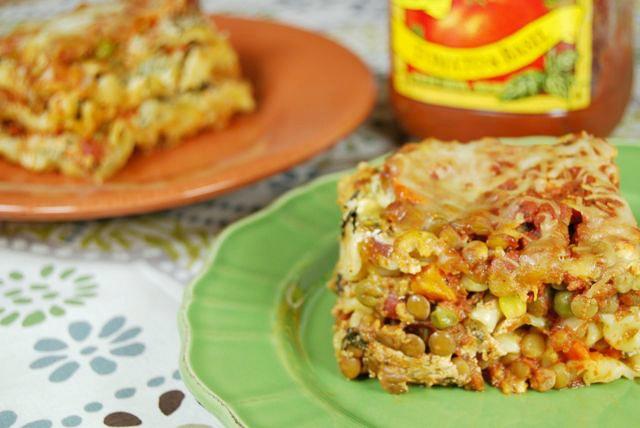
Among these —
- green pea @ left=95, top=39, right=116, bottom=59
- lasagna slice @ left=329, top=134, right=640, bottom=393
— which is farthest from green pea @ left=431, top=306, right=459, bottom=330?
green pea @ left=95, top=39, right=116, bottom=59

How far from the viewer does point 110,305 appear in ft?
5.48

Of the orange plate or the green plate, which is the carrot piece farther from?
the orange plate

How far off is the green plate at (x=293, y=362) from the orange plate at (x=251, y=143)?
0.66ft

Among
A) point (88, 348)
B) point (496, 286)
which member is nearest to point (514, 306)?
point (496, 286)

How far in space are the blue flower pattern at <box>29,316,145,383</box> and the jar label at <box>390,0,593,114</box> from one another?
0.84 meters

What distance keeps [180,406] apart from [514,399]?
48cm

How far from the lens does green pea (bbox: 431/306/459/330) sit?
1.26 metres

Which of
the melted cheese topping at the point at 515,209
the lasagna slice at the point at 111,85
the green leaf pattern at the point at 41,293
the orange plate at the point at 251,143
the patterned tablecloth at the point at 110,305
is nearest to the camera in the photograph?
the melted cheese topping at the point at 515,209

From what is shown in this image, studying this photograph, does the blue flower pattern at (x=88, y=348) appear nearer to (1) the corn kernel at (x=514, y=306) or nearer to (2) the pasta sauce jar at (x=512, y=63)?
(1) the corn kernel at (x=514, y=306)

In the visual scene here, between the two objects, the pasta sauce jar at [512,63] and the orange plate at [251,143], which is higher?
the pasta sauce jar at [512,63]

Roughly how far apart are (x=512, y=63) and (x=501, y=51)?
3 cm

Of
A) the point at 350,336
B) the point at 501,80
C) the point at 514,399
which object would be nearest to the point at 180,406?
the point at 350,336

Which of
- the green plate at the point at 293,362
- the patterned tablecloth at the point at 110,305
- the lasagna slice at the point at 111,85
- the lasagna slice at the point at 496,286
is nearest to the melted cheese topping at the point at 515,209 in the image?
the lasagna slice at the point at 496,286

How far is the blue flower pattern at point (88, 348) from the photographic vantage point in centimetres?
150
